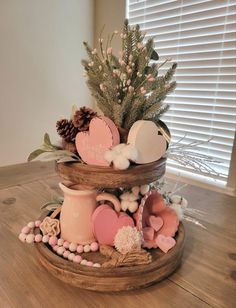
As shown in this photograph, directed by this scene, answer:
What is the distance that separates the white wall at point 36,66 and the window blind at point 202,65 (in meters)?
0.56

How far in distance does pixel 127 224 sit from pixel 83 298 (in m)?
0.15

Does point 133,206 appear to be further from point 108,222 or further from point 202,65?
point 202,65

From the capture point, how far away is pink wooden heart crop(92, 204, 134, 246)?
0.54 m

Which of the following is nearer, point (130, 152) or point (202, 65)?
point (130, 152)

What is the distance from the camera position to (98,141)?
535 mm

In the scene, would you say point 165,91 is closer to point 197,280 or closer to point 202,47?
point 197,280

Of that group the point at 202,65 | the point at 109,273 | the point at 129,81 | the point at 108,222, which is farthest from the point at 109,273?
the point at 202,65

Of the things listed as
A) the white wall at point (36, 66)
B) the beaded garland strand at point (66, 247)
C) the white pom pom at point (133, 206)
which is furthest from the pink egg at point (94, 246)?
the white wall at point (36, 66)

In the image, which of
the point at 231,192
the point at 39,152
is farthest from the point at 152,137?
the point at 231,192

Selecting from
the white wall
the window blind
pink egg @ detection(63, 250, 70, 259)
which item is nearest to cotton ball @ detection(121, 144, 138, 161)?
pink egg @ detection(63, 250, 70, 259)

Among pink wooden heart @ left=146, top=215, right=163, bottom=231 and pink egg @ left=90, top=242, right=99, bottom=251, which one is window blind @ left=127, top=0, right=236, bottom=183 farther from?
pink egg @ left=90, top=242, right=99, bottom=251

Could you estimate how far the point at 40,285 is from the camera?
1.65 feet

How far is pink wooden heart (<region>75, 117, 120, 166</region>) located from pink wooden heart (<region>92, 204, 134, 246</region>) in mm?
103

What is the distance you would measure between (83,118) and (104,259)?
0.29 m
